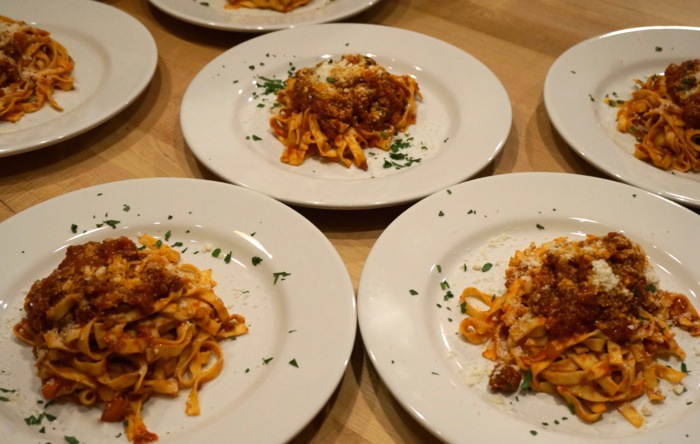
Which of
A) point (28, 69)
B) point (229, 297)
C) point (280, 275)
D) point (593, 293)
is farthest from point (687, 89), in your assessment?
point (28, 69)

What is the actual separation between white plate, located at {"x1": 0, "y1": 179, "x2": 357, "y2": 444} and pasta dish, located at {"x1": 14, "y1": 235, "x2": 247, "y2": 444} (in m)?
0.06

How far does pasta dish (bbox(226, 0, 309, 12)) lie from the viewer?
15.0ft

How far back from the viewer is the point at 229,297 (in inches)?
110

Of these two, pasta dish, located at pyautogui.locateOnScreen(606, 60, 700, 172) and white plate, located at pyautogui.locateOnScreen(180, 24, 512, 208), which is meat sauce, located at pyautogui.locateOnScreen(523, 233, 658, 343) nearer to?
white plate, located at pyautogui.locateOnScreen(180, 24, 512, 208)

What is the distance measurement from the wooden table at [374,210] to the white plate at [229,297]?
249 mm

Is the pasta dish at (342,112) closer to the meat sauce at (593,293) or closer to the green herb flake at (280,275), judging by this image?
the green herb flake at (280,275)

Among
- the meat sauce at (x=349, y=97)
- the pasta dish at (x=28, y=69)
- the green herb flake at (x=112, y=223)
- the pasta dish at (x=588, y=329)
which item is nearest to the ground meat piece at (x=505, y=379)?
the pasta dish at (x=588, y=329)

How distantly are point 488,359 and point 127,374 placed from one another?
4.51 feet

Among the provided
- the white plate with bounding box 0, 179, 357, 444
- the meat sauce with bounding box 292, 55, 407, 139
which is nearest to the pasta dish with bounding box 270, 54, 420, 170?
the meat sauce with bounding box 292, 55, 407, 139

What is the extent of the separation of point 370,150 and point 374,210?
0.41 m

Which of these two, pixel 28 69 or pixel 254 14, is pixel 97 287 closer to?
pixel 28 69

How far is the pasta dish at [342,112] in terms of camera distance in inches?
136

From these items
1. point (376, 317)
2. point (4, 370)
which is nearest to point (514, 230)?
point (376, 317)

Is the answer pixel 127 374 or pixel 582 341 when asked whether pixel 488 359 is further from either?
pixel 127 374
